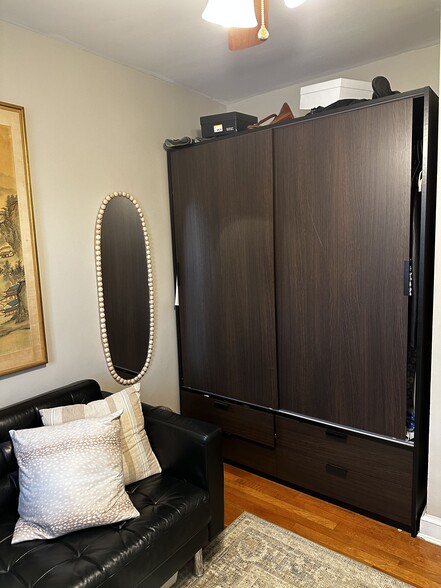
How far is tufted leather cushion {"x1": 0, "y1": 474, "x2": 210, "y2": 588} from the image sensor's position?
1390mm

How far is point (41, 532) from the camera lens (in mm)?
1560

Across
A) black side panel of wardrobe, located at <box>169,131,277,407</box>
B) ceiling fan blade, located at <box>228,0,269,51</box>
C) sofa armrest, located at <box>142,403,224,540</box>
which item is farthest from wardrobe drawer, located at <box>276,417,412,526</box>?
ceiling fan blade, located at <box>228,0,269,51</box>

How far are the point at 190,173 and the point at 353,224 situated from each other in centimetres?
113

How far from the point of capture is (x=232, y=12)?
1215 mm

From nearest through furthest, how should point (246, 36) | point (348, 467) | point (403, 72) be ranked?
point (246, 36), point (348, 467), point (403, 72)

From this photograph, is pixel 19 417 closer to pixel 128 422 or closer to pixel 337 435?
pixel 128 422

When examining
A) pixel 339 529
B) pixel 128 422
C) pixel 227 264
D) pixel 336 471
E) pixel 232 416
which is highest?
pixel 227 264

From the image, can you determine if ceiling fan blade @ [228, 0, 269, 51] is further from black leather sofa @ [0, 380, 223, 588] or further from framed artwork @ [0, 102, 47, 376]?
black leather sofa @ [0, 380, 223, 588]

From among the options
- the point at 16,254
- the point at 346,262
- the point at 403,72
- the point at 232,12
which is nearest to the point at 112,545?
the point at 16,254

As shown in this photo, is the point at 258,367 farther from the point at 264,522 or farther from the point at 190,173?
the point at 190,173

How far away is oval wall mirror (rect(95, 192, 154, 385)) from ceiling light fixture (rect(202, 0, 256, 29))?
1.42m

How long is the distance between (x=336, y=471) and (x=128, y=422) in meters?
1.20

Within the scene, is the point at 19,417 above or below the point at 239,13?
below

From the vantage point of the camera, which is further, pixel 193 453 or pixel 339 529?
pixel 339 529
